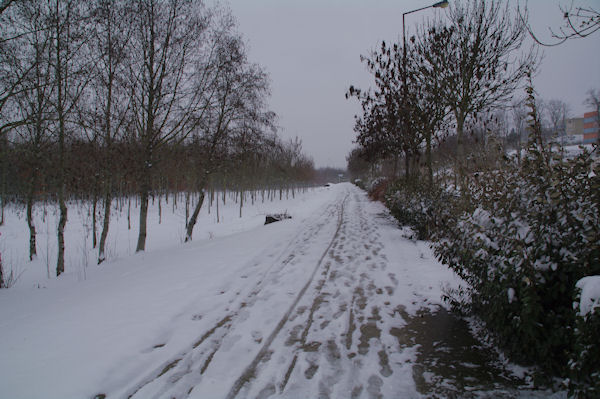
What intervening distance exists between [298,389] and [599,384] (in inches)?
78.4

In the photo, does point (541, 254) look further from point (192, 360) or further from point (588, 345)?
point (192, 360)

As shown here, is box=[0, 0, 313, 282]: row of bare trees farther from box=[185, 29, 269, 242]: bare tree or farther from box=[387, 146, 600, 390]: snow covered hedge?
box=[387, 146, 600, 390]: snow covered hedge

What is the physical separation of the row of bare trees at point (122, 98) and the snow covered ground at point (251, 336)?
19.6 ft

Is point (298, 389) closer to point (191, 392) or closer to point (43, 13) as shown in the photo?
point (191, 392)

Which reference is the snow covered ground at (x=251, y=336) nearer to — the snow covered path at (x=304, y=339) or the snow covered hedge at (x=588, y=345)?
the snow covered path at (x=304, y=339)

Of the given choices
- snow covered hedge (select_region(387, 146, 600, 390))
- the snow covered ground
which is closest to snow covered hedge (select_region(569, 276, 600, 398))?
snow covered hedge (select_region(387, 146, 600, 390))

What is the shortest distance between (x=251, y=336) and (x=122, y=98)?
11753 millimetres

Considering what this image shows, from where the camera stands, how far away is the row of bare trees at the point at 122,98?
30.8 ft

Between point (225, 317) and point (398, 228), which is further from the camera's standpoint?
point (398, 228)

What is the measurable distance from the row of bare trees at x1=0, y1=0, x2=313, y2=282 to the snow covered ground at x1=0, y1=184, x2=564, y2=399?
19.6ft

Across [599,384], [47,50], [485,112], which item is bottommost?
[599,384]

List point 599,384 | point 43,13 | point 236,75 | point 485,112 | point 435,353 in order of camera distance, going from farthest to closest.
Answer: point 236,75, point 485,112, point 43,13, point 435,353, point 599,384

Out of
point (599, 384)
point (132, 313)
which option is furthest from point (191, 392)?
point (599, 384)

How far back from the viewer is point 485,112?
1079 cm
